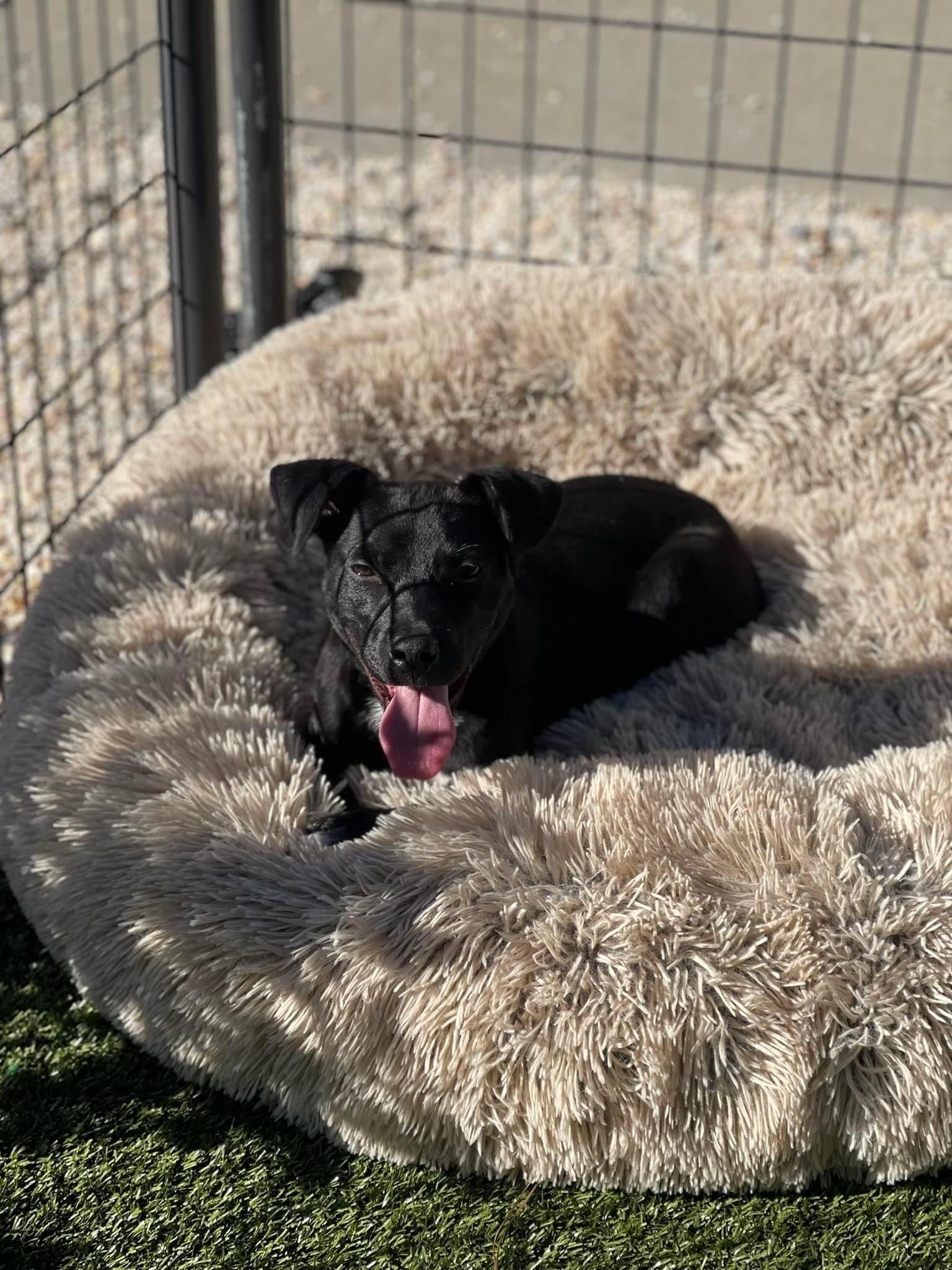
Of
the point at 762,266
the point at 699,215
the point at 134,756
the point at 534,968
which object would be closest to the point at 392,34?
the point at 699,215

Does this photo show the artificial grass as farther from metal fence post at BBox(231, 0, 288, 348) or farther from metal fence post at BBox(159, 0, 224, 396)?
metal fence post at BBox(231, 0, 288, 348)

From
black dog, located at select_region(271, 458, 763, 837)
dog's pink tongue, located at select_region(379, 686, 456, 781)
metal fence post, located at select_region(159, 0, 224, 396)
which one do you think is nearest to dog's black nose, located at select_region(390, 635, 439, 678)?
black dog, located at select_region(271, 458, 763, 837)

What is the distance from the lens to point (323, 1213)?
103 inches

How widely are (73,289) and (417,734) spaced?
3.83m

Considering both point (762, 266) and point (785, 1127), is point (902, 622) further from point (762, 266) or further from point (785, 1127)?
point (762, 266)

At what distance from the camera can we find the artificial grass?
2.54m

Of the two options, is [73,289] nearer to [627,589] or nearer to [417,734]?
[627,589]

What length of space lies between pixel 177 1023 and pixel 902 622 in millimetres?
2015

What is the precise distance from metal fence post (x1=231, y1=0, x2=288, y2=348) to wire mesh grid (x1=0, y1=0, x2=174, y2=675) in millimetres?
291

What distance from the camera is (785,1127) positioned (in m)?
2.54

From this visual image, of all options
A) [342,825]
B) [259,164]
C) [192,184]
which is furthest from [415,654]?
[259,164]

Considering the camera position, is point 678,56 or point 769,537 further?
point 678,56

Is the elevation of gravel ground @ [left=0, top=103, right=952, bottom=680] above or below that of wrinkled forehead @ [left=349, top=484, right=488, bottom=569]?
below

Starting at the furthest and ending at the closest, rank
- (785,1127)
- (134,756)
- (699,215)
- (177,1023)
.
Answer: (699,215), (134,756), (177,1023), (785,1127)
